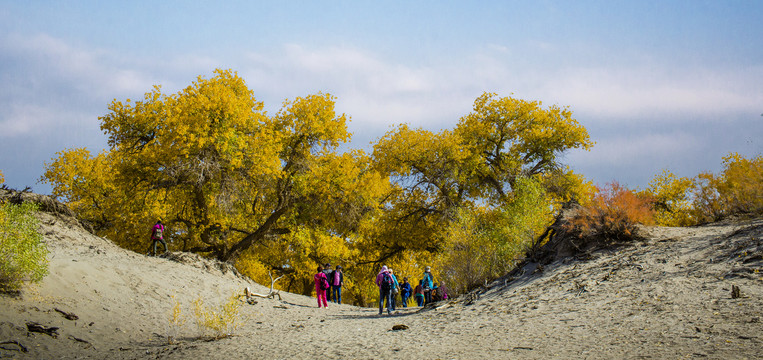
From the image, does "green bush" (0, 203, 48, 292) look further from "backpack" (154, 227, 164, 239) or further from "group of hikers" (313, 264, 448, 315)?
"group of hikers" (313, 264, 448, 315)

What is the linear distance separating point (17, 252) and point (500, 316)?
36.2ft

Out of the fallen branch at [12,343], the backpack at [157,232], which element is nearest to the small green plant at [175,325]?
the fallen branch at [12,343]

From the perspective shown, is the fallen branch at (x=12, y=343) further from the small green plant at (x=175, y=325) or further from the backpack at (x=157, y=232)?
the backpack at (x=157, y=232)

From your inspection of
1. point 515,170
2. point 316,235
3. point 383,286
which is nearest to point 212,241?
point 316,235

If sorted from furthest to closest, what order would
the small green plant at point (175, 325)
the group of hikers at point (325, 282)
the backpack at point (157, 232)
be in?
1. the backpack at point (157, 232)
2. the group of hikers at point (325, 282)
3. the small green plant at point (175, 325)

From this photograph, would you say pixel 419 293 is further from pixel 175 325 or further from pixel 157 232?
pixel 157 232

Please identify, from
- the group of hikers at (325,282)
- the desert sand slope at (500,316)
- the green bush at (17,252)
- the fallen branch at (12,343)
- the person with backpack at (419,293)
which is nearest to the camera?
the desert sand slope at (500,316)

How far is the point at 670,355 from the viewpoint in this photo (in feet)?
22.3

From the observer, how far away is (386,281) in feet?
51.1

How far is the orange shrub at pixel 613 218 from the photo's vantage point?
14.5 m

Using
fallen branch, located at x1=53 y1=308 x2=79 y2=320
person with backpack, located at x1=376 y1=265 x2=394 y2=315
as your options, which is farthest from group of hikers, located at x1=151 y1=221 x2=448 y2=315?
fallen branch, located at x1=53 y1=308 x2=79 y2=320

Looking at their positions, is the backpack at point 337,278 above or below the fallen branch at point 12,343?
above

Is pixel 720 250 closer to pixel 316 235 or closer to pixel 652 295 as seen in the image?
pixel 652 295

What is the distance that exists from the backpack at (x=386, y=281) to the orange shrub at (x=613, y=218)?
5783 mm
